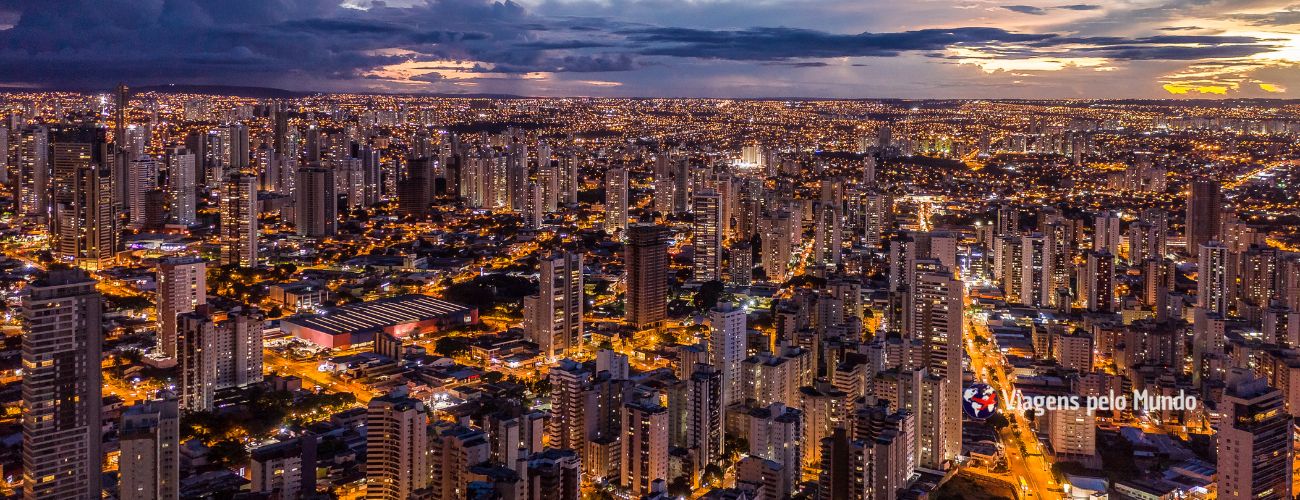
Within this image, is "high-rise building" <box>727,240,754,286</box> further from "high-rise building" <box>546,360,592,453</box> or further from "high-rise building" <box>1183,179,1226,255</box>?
A: "high-rise building" <box>546,360,592,453</box>

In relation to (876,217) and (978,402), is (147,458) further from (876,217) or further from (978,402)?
(876,217)

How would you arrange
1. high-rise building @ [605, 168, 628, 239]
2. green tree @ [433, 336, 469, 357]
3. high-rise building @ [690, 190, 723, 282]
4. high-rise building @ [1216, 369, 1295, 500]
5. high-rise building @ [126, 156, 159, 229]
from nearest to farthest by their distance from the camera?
high-rise building @ [1216, 369, 1295, 500] → green tree @ [433, 336, 469, 357] → high-rise building @ [690, 190, 723, 282] → high-rise building @ [126, 156, 159, 229] → high-rise building @ [605, 168, 628, 239]

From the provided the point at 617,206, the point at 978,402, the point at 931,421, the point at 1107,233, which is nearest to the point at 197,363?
the point at 931,421

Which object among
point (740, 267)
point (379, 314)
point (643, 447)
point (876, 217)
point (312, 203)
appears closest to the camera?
point (643, 447)

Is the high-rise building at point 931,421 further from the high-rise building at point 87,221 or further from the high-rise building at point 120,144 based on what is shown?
the high-rise building at point 120,144

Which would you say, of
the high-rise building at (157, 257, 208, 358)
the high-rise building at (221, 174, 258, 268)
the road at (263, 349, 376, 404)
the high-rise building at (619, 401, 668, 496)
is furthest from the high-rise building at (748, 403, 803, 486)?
the high-rise building at (221, 174, 258, 268)

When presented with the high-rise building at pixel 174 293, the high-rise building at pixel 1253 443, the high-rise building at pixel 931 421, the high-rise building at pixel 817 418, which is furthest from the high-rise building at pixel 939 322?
the high-rise building at pixel 174 293
